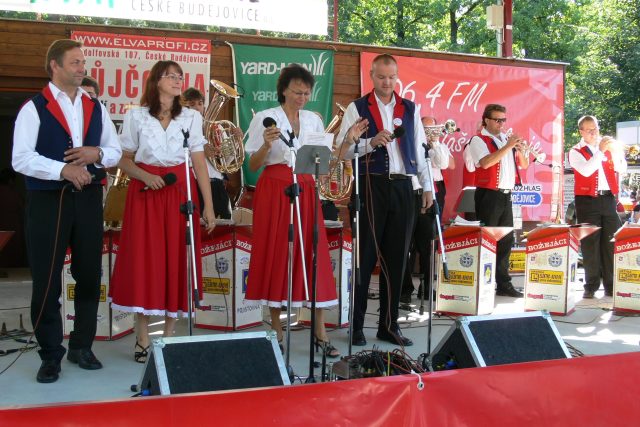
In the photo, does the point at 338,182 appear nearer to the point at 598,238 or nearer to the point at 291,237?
the point at 598,238

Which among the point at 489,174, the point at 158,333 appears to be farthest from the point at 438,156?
the point at 158,333

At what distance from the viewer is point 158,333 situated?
5664 mm

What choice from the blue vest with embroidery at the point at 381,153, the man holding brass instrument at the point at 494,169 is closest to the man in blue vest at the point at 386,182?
the blue vest with embroidery at the point at 381,153

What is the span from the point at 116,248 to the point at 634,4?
22228 mm

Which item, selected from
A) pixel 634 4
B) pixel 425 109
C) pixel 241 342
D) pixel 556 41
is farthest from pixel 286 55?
pixel 634 4

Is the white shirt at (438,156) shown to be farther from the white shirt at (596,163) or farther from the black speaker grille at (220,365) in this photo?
the black speaker grille at (220,365)

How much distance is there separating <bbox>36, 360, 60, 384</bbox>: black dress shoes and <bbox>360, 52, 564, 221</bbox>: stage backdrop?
17.7 feet

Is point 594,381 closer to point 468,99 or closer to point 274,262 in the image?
A: point 274,262

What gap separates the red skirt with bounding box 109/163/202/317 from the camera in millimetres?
4512

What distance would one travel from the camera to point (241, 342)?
3.07 metres

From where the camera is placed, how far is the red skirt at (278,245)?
4.75 metres

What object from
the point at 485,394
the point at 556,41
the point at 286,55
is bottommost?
the point at 485,394

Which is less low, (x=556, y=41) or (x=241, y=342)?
(x=556, y=41)

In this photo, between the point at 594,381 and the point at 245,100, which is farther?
the point at 245,100
